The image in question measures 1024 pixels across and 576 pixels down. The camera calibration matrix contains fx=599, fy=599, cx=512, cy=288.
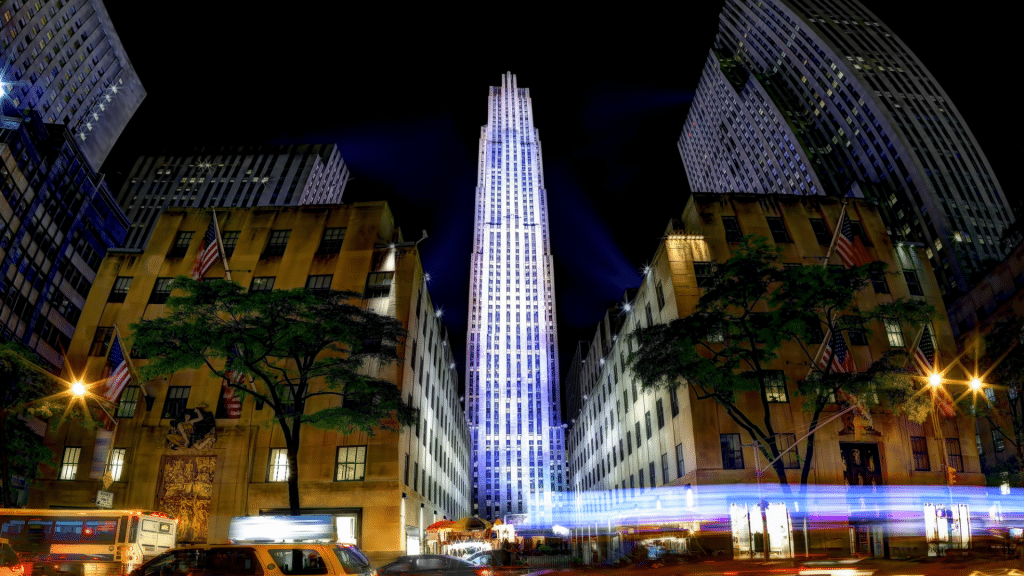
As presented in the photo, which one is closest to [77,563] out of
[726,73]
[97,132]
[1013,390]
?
[1013,390]

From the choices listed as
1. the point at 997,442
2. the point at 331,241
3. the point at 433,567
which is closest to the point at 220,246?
the point at 331,241

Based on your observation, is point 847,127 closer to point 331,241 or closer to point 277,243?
point 331,241

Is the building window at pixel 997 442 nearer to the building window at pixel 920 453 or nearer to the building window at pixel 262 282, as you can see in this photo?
the building window at pixel 920 453

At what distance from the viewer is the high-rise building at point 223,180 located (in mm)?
128250

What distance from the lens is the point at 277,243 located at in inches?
1752

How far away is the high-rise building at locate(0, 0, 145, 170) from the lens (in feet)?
296

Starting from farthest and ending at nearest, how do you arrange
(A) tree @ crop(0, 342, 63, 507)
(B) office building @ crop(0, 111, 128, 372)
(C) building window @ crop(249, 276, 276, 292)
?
1. (B) office building @ crop(0, 111, 128, 372)
2. (C) building window @ crop(249, 276, 276, 292)
3. (A) tree @ crop(0, 342, 63, 507)

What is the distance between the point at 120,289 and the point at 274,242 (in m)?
11.2

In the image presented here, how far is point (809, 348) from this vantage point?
3988cm

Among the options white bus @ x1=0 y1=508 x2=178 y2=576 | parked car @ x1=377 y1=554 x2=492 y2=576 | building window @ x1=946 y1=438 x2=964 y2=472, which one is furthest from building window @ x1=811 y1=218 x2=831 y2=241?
white bus @ x1=0 y1=508 x2=178 y2=576

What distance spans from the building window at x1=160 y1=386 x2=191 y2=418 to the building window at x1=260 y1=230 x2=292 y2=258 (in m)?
10.8

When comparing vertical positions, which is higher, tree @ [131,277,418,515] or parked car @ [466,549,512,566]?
tree @ [131,277,418,515]

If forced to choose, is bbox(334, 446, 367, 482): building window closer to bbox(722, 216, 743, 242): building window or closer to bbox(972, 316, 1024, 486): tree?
bbox(722, 216, 743, 242): building window

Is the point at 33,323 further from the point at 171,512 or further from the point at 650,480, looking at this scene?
the point at 650,480
